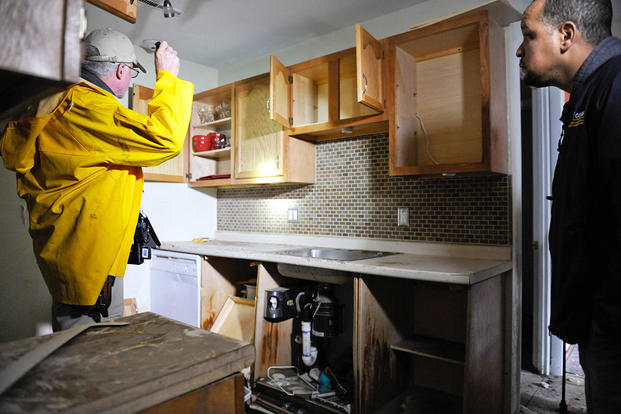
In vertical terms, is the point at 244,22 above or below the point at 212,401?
above

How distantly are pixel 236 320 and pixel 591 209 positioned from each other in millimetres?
2341

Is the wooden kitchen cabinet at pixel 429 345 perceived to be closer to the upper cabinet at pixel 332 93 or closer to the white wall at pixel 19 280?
the upper cabinet at pixel 332 93

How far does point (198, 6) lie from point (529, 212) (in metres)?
3.70

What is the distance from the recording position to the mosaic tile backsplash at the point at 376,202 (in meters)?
2.14

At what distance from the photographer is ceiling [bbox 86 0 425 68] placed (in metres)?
2.58

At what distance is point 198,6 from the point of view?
2.63 metres

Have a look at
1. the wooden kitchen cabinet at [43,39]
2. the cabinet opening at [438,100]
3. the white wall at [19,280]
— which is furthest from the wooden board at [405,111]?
the white wall at [19,280]

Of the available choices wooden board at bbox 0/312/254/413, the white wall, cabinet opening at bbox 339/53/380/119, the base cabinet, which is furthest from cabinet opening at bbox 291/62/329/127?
wooden board at bbox 0/312/254/413

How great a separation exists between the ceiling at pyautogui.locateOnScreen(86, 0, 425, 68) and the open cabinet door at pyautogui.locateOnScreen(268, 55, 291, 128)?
456 millimetres

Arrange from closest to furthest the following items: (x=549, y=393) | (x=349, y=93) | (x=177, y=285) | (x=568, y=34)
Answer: (x=568, y=34), (x=549, y=393), (x=349, y=93), (x=177, y=285)

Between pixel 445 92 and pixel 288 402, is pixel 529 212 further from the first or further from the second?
pixel 288 402

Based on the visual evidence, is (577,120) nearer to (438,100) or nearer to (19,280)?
(438,100)

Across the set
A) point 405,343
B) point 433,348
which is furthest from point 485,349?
point 405,343

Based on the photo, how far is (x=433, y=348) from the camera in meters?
1.94
